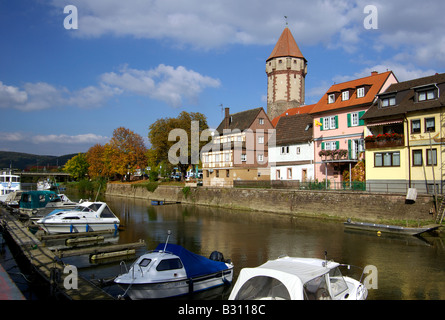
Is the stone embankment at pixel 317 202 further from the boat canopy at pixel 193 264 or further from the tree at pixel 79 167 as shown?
the tree at pixel 79 167

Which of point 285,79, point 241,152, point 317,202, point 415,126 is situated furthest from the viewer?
point 285,79

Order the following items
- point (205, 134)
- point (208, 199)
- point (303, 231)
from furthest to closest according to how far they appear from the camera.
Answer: point (205, 134)
point (208, 199)
point (303, 231)

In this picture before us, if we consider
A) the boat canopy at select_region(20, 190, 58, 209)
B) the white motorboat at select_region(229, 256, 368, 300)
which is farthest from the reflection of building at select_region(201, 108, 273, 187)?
the white motorboat at select_region(229, 256, 368, 300)

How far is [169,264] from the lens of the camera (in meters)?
14.3

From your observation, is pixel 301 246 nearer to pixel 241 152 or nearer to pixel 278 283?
pixel 278 283

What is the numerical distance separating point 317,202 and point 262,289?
29125 millimetres

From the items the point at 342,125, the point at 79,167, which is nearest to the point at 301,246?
the point at 342,125

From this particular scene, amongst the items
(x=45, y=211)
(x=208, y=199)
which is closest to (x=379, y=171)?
(x=208, y=199)

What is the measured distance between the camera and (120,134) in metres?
88.8

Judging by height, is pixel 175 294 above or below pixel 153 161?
below

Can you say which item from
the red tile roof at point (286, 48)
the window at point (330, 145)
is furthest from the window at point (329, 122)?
the red tile roof at point (286, 48)
